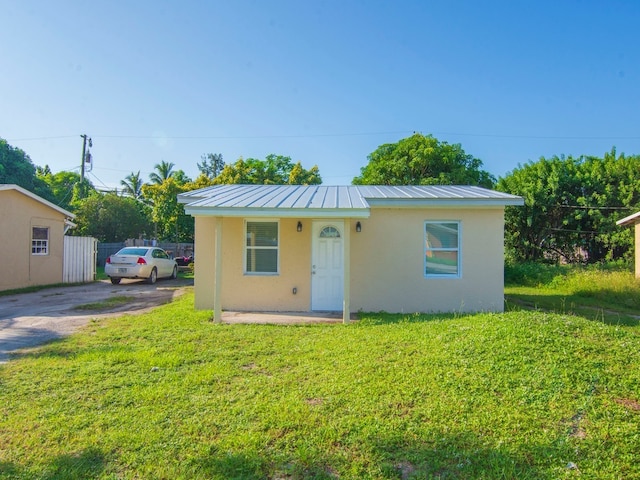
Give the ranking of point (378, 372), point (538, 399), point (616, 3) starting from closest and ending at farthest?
point (538, 399), point (378, 372), point (616, 3)

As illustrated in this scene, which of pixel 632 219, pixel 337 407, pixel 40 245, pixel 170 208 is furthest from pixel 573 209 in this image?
pixel 40 245

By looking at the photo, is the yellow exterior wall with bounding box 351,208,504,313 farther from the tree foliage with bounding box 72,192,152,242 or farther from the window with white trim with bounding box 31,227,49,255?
the tree foliage with bounding box 72,192,152,242

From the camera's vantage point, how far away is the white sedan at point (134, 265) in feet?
50.0

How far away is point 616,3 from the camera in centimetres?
863

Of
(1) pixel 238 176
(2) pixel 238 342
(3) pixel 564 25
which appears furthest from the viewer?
(1) pixel 238 176

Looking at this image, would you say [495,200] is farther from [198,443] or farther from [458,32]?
[198,443]

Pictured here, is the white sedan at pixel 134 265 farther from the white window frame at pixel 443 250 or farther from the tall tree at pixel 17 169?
the tall tree at pixel 17 169

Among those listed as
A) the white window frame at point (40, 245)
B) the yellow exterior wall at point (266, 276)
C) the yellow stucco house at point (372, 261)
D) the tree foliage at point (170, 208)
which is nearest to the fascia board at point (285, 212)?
the yellow stucco house at point (372, 261)

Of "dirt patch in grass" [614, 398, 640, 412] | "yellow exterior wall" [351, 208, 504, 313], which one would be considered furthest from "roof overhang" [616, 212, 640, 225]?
"dirt patch in grass" [614, 398, 640, 412]

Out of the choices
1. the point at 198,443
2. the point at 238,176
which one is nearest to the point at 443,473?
the point at 198,443

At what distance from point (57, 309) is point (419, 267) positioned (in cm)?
915

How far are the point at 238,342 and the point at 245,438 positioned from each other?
302 cm

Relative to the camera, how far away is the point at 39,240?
14805 millimetres

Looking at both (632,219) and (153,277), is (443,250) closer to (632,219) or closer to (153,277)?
(632,219)
